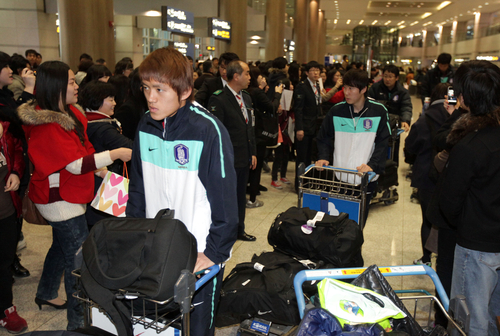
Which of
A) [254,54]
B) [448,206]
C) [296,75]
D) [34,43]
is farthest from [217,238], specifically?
[254,54]

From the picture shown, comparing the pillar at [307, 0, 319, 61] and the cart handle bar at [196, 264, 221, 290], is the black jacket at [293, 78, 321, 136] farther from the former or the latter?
the pillar at [307, 0, 319, 61]

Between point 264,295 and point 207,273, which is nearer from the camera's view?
point 207,273

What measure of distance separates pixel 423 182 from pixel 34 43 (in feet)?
46.5

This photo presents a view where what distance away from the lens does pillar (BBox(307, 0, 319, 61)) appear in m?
30.8

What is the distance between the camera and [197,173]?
1.83 meters

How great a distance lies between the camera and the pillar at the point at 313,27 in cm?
3080

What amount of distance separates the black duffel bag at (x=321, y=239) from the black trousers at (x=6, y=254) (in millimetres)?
1813

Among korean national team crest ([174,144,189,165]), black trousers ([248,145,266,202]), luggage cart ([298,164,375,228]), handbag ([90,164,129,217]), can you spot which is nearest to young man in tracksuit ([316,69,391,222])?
Answer: luggage cart ([298,164,375,228])

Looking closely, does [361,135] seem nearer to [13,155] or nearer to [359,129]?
[359,129]

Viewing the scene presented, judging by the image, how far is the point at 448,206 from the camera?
2.13 meters

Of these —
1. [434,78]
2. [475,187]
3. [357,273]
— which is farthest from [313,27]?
[357,273]

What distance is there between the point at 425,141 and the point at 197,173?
253 cm

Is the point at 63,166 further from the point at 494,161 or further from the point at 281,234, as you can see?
the point at 494,161

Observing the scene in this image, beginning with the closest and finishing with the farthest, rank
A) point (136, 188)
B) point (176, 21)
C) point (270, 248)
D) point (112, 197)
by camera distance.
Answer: point (136, 188), point (112, 197), point (270, 248), point (176, 21)
